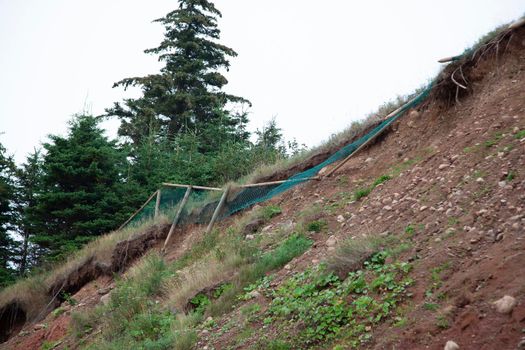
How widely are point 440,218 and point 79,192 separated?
473 inches

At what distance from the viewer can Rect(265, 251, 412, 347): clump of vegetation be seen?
169 inches

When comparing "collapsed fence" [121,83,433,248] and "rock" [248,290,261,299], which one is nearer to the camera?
"rock" [248,290,261,299]

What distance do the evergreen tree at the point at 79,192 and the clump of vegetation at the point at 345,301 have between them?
1046 centimetres

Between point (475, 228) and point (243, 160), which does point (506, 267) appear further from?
point (243, 160)

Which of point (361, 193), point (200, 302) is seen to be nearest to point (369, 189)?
point (361, 193)

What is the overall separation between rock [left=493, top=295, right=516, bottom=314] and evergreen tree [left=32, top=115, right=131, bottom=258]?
12749 millimetres

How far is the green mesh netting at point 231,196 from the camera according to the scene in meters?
9.40

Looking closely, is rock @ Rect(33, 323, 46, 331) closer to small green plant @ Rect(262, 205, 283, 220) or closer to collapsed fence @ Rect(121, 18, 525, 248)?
collapsed fence @ Rect(121, 18, 525, 248)

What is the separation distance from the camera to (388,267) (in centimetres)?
480

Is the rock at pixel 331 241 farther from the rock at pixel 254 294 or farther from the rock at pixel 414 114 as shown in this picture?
the rock at pixel 414 114

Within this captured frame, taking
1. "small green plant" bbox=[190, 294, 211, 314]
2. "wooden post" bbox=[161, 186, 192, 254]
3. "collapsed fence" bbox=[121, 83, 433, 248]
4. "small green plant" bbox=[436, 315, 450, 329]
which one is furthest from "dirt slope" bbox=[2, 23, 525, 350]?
"small green plant" bbox=[190, 294, 211, 314]

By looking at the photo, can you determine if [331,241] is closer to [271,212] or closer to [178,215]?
[271,212]

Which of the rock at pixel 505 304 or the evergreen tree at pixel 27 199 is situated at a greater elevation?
the evergreen tree at pixel 27 199

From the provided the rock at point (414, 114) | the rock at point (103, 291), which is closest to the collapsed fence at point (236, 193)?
the rock at point (414, 114)
